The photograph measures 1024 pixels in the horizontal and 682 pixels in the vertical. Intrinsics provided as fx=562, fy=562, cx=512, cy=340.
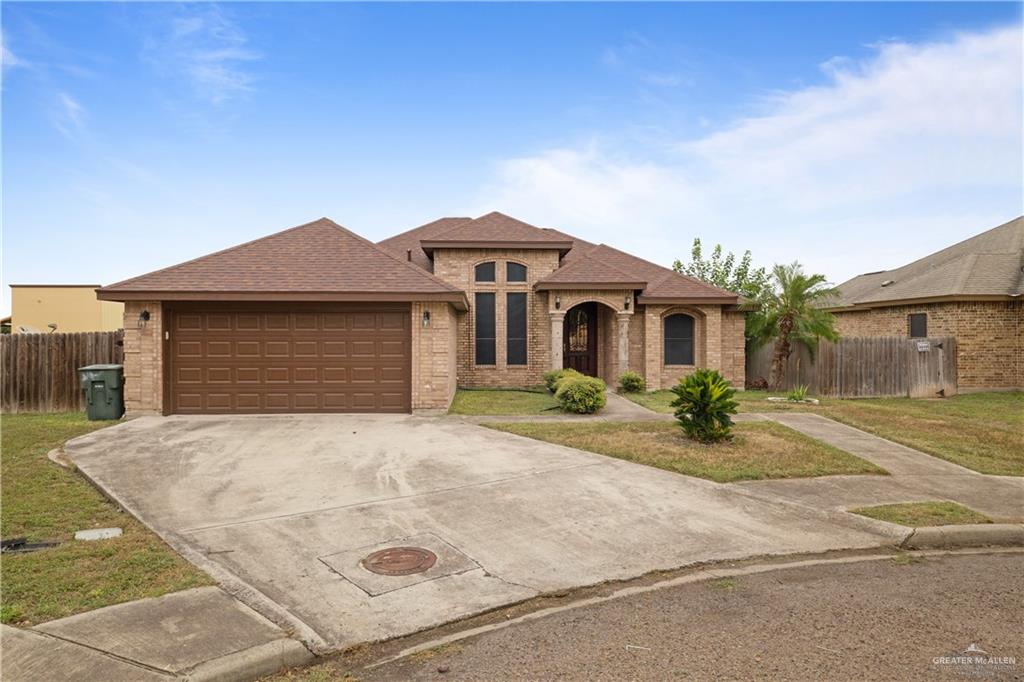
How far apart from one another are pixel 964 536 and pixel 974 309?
58.9 feet

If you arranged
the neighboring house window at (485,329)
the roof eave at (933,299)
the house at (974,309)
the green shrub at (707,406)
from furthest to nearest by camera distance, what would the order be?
the neighboring house window at (485,329)
the house at (974,309)
the roof eave at (933,299)
the green shrub at (707,406)

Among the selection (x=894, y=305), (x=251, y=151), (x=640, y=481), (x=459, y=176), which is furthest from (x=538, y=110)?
(x=894, y=305)

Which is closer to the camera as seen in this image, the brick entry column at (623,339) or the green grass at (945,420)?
the green grass at (945,420)

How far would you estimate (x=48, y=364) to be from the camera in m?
14.3

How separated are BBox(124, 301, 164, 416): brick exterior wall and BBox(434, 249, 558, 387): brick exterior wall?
889 centimetres

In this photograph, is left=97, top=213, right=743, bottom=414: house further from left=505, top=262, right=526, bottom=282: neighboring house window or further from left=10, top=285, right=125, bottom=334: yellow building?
left=10, top=285, right=125, bottom=334: yellow building

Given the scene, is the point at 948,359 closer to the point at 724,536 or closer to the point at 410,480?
the point at 724,536

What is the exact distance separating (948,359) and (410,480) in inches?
769

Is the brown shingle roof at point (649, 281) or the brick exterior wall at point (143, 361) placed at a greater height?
the brown shingle roof at point (649, 281)

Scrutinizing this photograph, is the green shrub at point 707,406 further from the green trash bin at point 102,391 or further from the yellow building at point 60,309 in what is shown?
the yellow building at point 60,309

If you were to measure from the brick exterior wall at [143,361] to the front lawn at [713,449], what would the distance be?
7.71m

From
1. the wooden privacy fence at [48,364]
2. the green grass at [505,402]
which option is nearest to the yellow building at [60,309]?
the wooden privacy fence at [48,364]

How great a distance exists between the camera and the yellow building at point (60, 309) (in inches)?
1156

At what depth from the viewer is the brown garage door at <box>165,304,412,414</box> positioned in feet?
42.4
